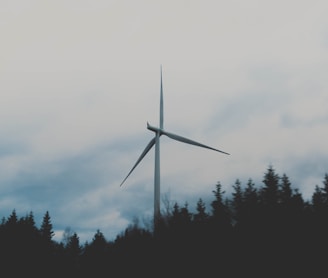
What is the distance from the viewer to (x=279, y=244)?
61.0 ft

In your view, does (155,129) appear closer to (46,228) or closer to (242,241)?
(242,241)

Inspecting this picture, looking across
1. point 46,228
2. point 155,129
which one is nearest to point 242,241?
point 155,129

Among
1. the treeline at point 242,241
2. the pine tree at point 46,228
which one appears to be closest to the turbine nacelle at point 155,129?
the treeline at point 242,241

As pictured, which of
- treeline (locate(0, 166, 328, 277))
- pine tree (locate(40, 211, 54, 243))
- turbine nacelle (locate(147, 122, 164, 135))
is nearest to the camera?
treeline (locate(0, 166, 328, 277))

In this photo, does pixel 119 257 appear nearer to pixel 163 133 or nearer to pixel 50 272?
pixel 163 133

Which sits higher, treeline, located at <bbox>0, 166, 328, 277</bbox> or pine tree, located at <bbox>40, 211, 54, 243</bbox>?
pine tree, located at <bbox>40, 211, 54, 243</bbox>

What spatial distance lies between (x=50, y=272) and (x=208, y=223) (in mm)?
38689

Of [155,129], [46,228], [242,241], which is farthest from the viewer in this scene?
[46,228]

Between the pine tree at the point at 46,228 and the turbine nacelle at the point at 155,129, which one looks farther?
the pine tree at the point at 46,228

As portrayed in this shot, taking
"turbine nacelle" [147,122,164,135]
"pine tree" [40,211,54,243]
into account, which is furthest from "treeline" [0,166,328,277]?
"pine tree" [40,211,54,243]

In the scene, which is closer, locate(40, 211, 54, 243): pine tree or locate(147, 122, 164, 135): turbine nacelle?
locate(147, 122, 164, 135): turbine nacelle

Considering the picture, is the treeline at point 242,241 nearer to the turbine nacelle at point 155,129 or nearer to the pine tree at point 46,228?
the turbine nacelle at point 155,129

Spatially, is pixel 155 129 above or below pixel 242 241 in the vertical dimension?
above

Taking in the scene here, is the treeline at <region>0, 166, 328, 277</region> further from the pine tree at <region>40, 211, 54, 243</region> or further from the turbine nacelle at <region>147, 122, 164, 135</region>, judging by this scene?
the pine tree at <region>40, 211, 54, 243</region>
